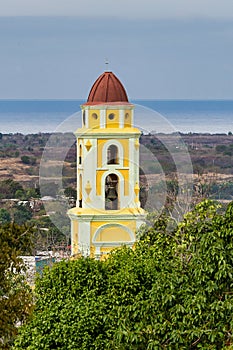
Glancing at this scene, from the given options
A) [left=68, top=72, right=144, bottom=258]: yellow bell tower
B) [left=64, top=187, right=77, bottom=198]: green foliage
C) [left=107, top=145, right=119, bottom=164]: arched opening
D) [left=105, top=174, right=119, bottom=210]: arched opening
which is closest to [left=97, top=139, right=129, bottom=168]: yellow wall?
[left=68, top=72, right=144, bottom=258]: yellow bell tower

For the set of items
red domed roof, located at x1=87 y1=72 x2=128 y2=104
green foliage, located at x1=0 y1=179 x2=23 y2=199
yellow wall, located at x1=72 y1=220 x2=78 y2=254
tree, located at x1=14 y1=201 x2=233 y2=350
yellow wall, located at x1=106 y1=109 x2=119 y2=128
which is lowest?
tree, located at x1=14 y1=201 x2=233 y2=350

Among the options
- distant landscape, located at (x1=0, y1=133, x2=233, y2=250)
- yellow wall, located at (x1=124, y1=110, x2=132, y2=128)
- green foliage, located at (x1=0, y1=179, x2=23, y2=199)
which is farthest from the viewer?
green foliage, located at (x1=0, y1=179, x2=23, y2=199)

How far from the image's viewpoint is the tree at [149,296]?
1126cm

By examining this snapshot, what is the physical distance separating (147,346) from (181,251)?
2720 mm

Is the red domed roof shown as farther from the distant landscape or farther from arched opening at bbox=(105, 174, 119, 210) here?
the distant landscape

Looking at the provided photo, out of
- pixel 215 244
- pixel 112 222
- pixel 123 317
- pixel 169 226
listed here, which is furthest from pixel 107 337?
pixel 112 222

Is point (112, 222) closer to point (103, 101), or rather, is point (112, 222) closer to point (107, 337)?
point (103, 101)

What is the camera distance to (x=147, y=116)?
21125 millimetres

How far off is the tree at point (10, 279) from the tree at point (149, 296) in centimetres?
96

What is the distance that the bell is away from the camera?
19.6 m

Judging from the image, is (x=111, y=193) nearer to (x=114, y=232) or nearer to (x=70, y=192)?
(x=114, y=232)

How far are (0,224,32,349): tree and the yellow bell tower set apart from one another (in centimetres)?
663

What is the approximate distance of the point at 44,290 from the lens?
547 inches

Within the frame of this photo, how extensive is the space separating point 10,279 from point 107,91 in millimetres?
7486
